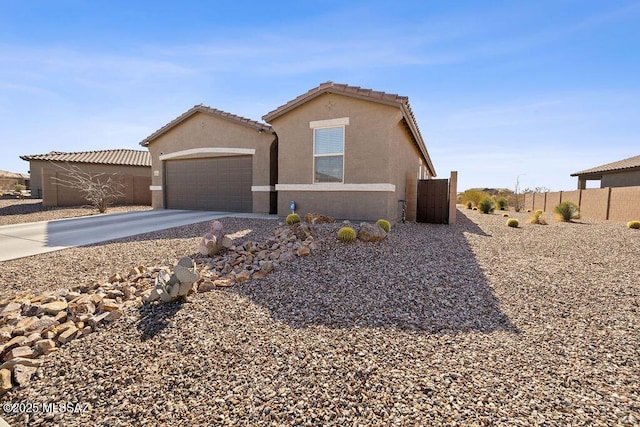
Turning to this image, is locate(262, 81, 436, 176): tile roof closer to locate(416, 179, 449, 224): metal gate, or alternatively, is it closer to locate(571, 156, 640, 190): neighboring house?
locate(416, 179, 449, 224): metal gate

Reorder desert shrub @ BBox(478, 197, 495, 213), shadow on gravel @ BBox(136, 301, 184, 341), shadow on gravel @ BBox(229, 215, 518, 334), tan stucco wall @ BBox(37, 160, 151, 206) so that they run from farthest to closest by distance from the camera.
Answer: desert shrub @ BBox(478, 197, 495, 213), tan stucco wall @ BBox(37, 160, 151, 206), shadow on gravel @ BBox(229, 215, 518, 334), shadow on gravel @ BBox(136, 301, 184, 341)

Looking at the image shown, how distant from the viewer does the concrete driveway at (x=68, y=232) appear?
22.7 feet

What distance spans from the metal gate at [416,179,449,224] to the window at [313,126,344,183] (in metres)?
4.39

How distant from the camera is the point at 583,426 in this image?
2.02m

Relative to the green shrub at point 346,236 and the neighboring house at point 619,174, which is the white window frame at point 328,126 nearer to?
the green shrub at point 346,236

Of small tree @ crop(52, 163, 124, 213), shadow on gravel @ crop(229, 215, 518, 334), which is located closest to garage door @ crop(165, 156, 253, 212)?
small tree @ crop(52, 163, 124, 213)

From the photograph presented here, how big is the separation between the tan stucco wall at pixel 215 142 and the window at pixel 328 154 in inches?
99.2

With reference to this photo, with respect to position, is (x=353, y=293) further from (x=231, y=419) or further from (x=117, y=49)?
(x=117, y=49)

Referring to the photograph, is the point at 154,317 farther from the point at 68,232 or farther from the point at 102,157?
the point at 102,157

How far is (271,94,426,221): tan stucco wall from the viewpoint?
945cm

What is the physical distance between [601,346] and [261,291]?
4102mm

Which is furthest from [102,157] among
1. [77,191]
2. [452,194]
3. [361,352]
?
[361,352]

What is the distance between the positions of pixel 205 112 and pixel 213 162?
7.34 feet

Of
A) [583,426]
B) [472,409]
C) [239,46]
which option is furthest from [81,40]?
[583,426]
